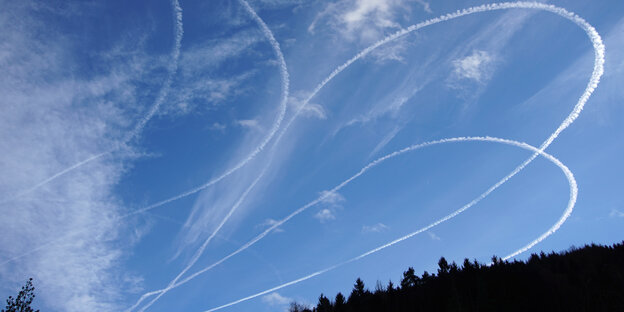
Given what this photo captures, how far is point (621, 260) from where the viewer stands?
125m

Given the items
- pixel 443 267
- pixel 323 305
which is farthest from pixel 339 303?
pixel 443 267

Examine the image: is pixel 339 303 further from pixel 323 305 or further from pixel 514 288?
pixel 514 288

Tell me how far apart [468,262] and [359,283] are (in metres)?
46.3

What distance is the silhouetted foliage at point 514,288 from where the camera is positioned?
9781cm

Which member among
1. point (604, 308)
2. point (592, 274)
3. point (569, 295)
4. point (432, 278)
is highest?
point (432, 278)

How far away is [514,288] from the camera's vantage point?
108 metres

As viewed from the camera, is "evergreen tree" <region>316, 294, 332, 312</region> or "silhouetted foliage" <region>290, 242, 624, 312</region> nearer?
"silhouetted foliage" <region>290, 242, 624, 312</region>

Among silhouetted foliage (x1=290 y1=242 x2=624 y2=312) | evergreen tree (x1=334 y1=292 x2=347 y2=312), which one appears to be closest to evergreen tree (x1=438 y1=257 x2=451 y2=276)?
silhouetted foliage (x1=290 y1=242 x2=624 y2=312)

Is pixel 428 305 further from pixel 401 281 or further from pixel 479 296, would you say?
pixel 401 281

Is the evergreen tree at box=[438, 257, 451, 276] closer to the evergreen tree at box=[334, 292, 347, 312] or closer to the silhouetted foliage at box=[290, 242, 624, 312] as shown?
the silhouetted foliage at box=[290, 242, 624, 312]

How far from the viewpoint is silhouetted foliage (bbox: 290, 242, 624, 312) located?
97.8m

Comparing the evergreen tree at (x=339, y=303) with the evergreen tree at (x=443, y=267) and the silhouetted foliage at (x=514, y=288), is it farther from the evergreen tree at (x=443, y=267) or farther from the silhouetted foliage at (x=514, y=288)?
the evergreen tree at (x=443, y=267)

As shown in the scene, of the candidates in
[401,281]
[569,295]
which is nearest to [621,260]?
[569,295]

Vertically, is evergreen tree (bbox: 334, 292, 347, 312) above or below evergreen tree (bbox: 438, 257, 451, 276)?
below
